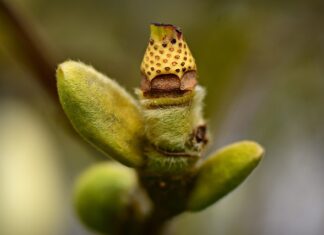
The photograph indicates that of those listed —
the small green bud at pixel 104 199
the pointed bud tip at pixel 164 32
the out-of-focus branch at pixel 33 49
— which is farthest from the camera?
the out-of-focus branch at pixel 33 49

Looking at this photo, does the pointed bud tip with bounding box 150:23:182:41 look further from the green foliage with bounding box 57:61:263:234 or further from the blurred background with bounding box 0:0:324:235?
the blurred background with bounding box 0:0:324:235

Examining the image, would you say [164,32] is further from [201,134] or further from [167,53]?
[201,134]

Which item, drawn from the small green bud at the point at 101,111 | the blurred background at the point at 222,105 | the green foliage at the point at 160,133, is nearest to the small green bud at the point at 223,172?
the green foliage at the point at 160,133

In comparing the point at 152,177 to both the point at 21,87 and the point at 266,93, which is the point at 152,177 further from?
the point at 21,87

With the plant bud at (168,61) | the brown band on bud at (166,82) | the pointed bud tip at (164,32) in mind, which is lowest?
the brown band on bud at (166,82)

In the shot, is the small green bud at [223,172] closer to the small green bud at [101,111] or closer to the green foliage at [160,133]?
the green foliage at [160,133]

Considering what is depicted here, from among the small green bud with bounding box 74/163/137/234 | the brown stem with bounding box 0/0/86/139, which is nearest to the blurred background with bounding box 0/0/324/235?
the brown stem with bounding box 0/0/86/139
